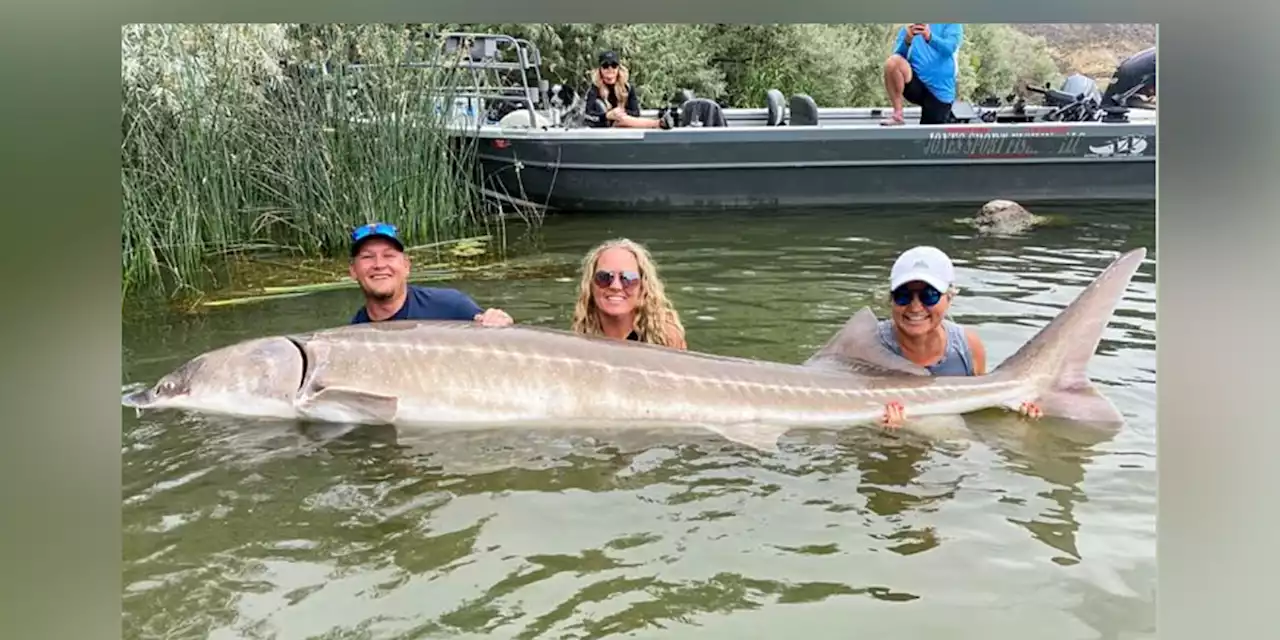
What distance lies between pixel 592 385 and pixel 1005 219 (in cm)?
227

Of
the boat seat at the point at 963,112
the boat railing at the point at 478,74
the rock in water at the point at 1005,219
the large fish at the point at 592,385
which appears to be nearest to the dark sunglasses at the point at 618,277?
the large fish at the point at 592,385

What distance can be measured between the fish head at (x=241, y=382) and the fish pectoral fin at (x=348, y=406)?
0.25ft

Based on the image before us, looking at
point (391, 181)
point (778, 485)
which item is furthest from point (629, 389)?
point (391, 181)

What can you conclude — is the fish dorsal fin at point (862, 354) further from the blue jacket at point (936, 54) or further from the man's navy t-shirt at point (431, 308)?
the man's navy t-shirt at point (431, 308)

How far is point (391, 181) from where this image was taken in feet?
17.4

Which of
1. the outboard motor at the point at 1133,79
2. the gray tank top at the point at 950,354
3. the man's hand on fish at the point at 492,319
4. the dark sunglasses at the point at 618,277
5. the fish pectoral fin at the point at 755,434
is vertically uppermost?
the outboard motor at the point at 1133,79

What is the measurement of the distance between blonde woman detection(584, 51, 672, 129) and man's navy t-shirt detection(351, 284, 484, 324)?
1.02m

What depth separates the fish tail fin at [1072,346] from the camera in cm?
390

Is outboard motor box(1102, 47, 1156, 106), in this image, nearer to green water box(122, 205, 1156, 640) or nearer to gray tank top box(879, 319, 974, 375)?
green water box(122, 205, 1156, 640)

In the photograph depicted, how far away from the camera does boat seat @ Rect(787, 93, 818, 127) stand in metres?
4.71

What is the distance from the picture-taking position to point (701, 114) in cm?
489

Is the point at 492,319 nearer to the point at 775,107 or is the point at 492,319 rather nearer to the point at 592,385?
the point at 592,385
